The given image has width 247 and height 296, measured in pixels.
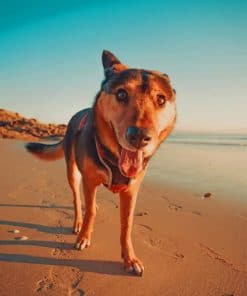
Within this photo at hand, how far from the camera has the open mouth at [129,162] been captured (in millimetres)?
2709

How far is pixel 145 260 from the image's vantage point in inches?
121

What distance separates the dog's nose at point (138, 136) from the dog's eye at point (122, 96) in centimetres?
37

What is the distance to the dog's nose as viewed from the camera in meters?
2.34

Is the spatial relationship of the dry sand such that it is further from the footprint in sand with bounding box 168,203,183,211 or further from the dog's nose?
the dog's nose

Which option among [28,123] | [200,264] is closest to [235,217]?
[200,264]

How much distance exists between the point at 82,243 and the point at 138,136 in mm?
1515

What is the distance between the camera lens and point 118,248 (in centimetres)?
336

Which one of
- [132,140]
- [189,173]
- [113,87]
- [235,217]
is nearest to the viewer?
[132,140]

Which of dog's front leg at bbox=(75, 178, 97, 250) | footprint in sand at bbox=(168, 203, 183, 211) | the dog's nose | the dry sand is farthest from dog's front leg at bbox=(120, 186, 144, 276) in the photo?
footprint in sand at bbox=(168, 203, 183, 211)

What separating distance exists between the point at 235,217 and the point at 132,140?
2.86 meters

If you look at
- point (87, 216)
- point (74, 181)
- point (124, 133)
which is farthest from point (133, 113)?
point (74, 181)

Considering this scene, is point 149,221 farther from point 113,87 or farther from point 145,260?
point 113,87

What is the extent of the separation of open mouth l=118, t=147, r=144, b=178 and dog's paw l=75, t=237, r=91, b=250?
37.8 inches

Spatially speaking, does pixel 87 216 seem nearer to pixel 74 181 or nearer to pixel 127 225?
pixel 127 225
